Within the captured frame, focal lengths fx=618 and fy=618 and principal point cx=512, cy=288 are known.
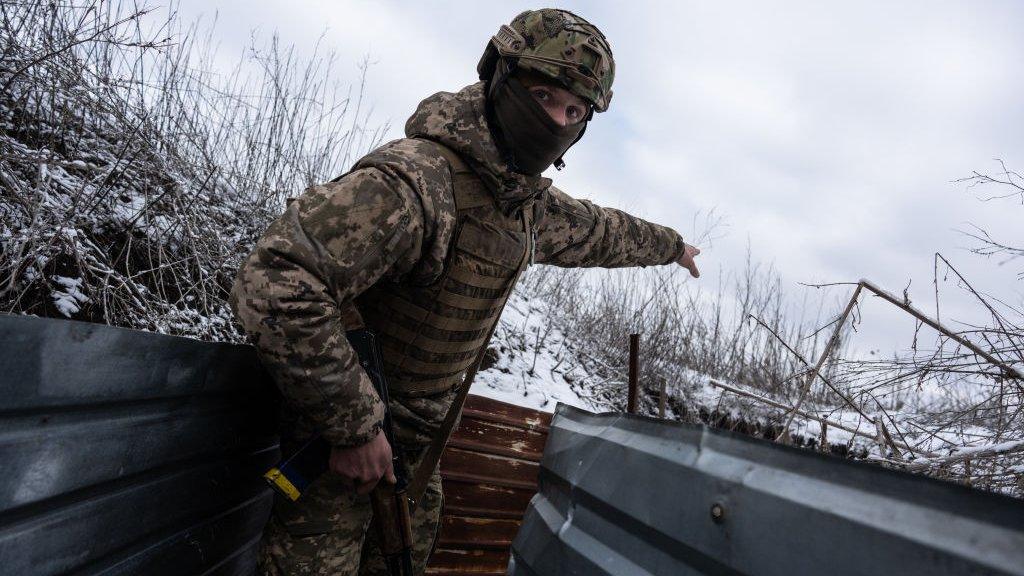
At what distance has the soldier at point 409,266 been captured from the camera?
4.69 feet

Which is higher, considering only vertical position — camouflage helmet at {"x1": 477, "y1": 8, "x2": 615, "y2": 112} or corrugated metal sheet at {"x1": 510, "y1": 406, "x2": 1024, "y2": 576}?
camouflage helmet at {"x1": 477, "y1": 8, "x2": 615, "y2": 112}

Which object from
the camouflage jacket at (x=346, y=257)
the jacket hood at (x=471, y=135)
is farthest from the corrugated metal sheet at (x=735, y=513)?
the jacket hood at (x=471, y=135)

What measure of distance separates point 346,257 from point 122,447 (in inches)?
23.1

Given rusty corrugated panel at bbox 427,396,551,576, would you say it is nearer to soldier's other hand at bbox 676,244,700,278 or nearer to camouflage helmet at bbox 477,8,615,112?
soldier's other hand at bbox 676,244,700,278

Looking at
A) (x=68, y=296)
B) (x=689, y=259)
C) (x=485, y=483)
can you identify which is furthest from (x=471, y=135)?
(x=68, y=296)

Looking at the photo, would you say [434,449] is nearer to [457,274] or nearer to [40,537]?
[457,274]

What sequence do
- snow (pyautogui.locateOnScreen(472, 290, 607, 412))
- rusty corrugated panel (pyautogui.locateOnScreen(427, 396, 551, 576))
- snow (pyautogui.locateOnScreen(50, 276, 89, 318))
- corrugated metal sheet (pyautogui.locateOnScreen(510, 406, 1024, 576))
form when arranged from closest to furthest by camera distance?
corrugated metal sheet (pyautogui.locateOnScreen(510, 406, 1024, 576))
snow (pyautogui.locateOnScreen(50, 276, 89, 318))
rusty corrugated panel (pyautogui.locateOnScreen(427, 396, 551, 576))
snow (pyautogui.locateOnScreen(472, 290, 607, 412))

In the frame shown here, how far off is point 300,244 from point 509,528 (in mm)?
2057

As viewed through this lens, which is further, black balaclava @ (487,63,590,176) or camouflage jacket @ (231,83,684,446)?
black balaclava @ (487,63,590,176)

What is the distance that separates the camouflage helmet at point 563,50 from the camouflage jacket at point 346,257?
0.88 feet

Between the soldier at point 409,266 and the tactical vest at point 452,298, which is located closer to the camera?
the soldier at point 409,266

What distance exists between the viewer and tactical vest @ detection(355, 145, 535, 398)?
1.75 metres

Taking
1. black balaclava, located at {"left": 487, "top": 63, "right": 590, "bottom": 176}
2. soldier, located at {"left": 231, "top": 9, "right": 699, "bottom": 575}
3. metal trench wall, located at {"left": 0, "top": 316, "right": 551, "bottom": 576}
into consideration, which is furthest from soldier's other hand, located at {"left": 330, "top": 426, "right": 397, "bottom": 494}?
black balaclava, located at {"left": 487, "top": 63, "right": 590, "bottom": 176}

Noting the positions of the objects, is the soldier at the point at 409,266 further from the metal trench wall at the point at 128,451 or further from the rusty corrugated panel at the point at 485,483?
the rusty corrugated panel at the point at 485,483
